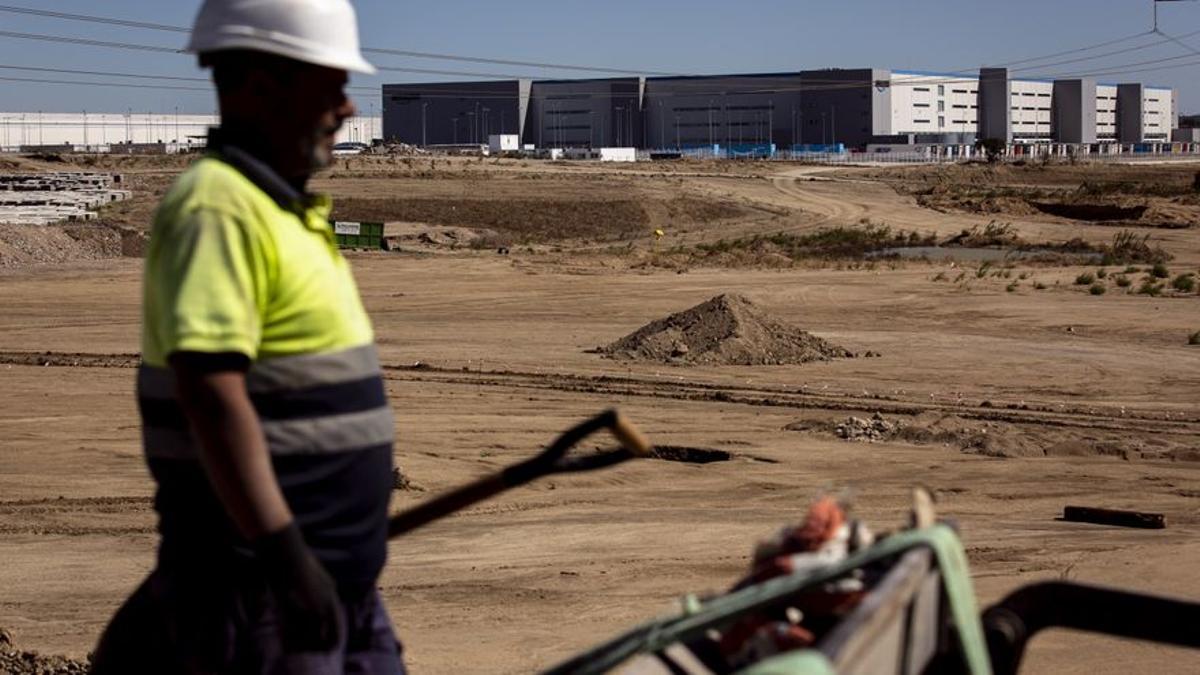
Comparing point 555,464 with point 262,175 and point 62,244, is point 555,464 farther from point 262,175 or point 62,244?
point 62,244

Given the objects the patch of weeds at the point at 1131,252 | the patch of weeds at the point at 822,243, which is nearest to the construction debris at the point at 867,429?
the patch of weeds at the point at 1131,252

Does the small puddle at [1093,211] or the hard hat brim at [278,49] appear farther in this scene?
the small puddle at [1093,211]

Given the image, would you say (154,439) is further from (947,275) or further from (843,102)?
(843,102)

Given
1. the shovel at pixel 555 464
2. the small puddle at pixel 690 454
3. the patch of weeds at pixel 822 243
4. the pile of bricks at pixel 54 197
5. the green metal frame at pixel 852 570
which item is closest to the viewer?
the green metal frame at pixel 852 570

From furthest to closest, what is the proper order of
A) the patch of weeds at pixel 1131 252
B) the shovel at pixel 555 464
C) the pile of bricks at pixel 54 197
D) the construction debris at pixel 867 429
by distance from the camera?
the pile of bricks at pixel 54 197, the patch of weeds at pixel 1131 252, the construction debris at pixel 867 429, the shovel at pixel 555 464

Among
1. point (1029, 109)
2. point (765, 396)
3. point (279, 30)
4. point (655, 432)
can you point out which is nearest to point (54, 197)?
point (765, 396)

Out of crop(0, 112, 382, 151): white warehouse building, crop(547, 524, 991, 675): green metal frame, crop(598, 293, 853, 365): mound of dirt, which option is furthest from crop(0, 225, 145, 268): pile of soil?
crop(0, 112, 382, 151): white warehouse building

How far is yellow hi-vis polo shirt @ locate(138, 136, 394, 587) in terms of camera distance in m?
2.90

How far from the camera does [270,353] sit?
119 inches

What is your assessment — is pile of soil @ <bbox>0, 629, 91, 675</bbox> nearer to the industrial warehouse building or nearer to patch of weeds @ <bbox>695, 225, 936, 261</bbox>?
patch of weeds @ <bbox>695, 225, 936, 261</bbox>

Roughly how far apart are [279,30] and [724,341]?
1746 centimetres

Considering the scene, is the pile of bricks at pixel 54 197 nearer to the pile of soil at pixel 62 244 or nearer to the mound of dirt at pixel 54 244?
the pile of soil at pixel 62 244

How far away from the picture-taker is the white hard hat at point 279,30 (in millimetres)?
3078

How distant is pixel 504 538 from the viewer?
10.2 meters
